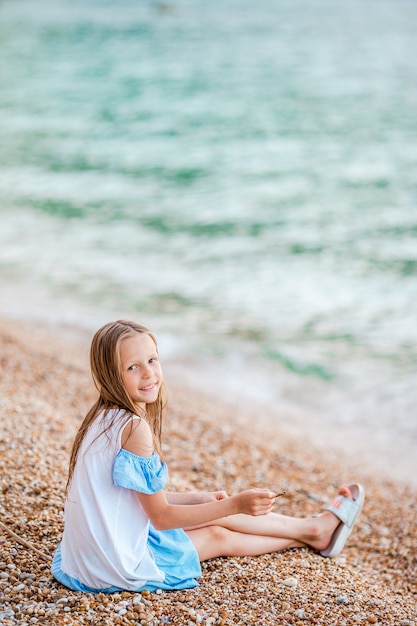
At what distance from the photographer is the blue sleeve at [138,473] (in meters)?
3.35

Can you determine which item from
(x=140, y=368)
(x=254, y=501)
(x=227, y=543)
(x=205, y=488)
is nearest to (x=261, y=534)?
(x=227, y=543)

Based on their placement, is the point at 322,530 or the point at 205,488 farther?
the point at 205,488

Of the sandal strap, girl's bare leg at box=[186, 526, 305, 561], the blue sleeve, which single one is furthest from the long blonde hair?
the sandal strap

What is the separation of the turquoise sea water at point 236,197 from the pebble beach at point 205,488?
1.19m

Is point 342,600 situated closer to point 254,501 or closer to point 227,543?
point 227,543

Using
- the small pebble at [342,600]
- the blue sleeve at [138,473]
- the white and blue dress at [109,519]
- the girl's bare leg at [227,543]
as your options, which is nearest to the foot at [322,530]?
the girl's bare leg at [227,543]

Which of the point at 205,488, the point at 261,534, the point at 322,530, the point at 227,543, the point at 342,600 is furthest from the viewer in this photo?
the point at 205,488

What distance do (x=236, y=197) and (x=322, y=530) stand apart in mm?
10608

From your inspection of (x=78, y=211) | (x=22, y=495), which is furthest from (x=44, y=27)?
(x=22, y=495)

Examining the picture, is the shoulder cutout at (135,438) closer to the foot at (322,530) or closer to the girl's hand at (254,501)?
the girl's hand at (254,501)

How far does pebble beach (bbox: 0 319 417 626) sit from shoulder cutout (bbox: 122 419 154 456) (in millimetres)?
606

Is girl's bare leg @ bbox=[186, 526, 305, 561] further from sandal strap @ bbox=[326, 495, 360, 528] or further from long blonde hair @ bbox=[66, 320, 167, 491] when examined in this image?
long blonde hair @ bbox=[66, 320, 167, 491]

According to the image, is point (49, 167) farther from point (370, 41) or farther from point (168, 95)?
point (370, 41)

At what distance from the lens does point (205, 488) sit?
5500mm
